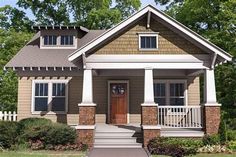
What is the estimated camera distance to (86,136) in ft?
53.4

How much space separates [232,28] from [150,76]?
12.9 m

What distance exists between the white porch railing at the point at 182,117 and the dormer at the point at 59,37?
297 inches

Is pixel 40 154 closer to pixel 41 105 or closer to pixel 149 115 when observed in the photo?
pixel 149 115

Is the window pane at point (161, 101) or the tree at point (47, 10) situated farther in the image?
the tree at point (47, 10)

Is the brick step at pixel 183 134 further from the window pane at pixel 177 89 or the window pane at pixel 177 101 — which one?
the window pane at pixel 177 89

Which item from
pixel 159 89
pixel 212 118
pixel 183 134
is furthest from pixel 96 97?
pixel 212 118

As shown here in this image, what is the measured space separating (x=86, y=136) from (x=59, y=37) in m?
8.72

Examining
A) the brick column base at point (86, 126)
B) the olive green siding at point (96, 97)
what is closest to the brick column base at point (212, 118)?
the olive green siding at point (96, 97)

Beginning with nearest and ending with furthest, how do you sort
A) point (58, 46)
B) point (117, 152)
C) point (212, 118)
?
point (117, 152) → point (212, 118) → point (58, 46)

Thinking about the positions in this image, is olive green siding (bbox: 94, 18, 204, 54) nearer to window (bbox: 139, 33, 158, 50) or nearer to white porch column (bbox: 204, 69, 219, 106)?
window (bbox: 139, 33, 158, 50)

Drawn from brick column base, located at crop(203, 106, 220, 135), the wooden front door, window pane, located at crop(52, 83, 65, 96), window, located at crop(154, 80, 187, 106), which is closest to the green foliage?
window pane, located at crop(52, 83, 65, 96)

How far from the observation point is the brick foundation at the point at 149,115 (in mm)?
16375

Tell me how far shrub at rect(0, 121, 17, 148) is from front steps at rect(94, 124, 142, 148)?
381cm

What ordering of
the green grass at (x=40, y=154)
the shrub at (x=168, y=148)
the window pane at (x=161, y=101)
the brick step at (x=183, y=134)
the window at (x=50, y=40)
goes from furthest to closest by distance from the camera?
the window at (x=50, y=40), the window pane at (x=161, y=101), the brick step at (x=183, y=134), the shrub at (x=168, y=148), the green grass at (x=40, y=154)
